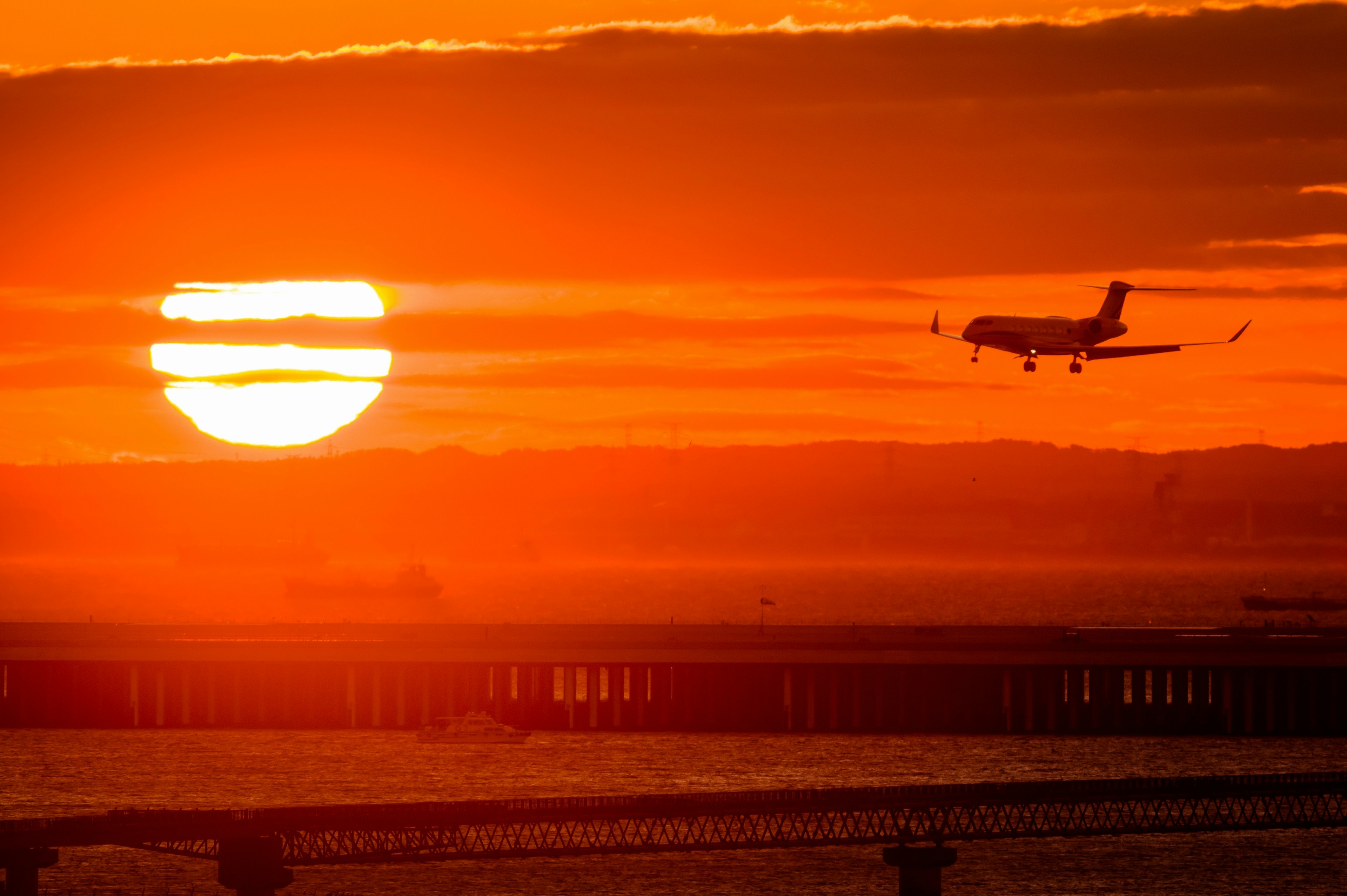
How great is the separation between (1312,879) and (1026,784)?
18205 millimetres

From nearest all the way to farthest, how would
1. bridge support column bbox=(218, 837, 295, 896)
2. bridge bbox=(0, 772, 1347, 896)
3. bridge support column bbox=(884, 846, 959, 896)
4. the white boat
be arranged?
bridge bbox=(0, 772, 1347, 896) < bridge support column bbox=(218, 837, 295, 896) < bridge support column bbox=(884, 846, 959, 896) < the white boat

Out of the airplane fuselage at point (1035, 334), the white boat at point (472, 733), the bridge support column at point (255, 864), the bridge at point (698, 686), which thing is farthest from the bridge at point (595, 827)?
the bridge at point (698, 686)

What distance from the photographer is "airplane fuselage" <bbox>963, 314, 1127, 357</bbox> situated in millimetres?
116562

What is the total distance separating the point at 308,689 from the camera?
16975 cm

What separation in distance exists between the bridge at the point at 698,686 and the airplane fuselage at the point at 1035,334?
174ft

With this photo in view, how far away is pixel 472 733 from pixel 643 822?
4412cm

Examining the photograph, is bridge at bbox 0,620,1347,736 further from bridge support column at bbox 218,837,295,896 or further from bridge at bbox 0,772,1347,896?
bridge support column at bbox 218,837,295,896

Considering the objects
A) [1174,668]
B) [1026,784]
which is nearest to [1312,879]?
[1026,784]

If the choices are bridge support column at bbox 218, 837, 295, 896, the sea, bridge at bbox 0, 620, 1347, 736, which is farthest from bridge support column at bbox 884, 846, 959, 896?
bridge at bbox 0, 620, 1347, 736

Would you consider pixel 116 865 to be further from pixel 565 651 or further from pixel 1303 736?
pixel 1303 736

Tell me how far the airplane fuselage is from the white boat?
2377 inches

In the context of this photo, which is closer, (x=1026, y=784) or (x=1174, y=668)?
(x=1026, y=784)

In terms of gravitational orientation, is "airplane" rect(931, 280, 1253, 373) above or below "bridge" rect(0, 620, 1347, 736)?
above

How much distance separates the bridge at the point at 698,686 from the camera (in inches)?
6580
